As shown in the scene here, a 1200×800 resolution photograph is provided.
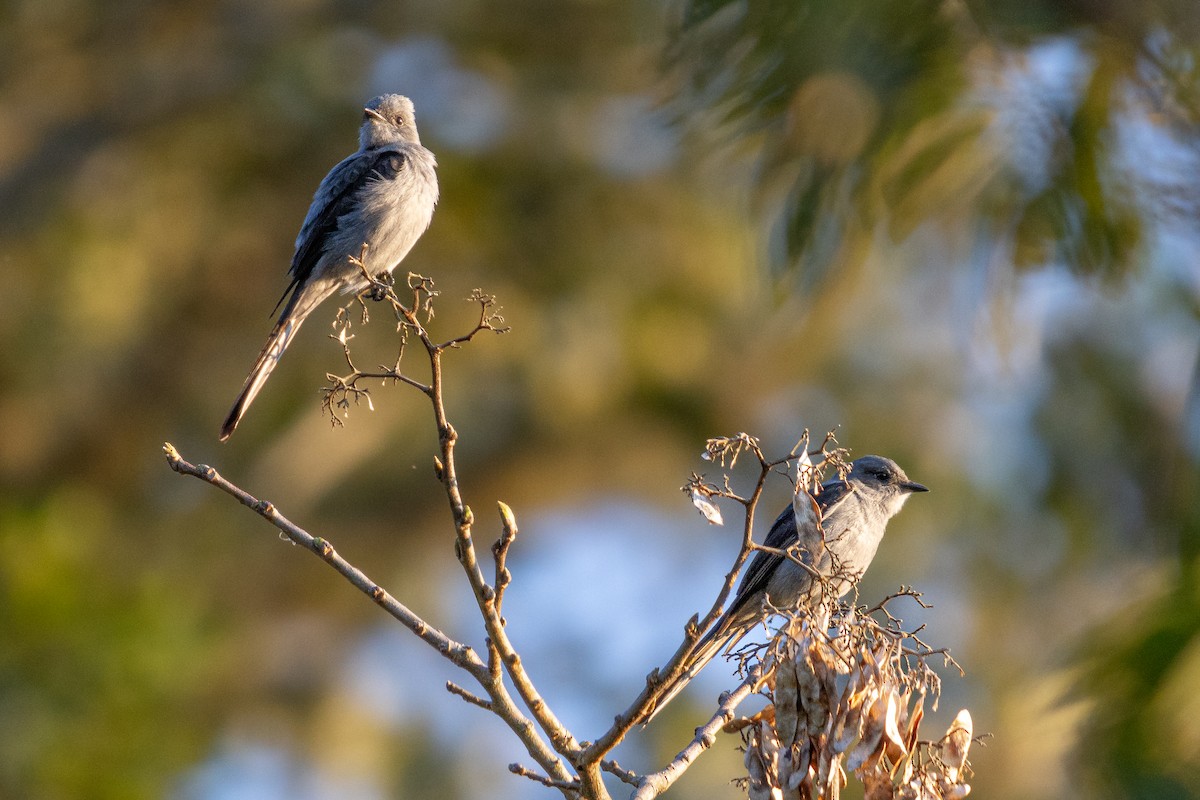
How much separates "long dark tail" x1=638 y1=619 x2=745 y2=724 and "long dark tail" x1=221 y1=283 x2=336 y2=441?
1.28 metres

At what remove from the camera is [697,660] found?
11.3ft

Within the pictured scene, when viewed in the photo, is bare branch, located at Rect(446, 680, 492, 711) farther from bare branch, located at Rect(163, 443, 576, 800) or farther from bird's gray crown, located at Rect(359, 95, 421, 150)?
bird's gray crown, located at Rect(359, 95, 421, 150)

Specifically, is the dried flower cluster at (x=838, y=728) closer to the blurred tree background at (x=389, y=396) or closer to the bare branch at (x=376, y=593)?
the bare branch at (x=376, y=593)

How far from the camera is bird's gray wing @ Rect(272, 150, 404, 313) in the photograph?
4.68m

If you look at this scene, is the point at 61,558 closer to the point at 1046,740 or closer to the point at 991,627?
the point at 1046,740

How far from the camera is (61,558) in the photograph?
10.7 m

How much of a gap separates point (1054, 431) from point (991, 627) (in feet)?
8.68

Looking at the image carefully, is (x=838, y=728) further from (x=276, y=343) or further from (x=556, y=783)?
(x=276, y=343)

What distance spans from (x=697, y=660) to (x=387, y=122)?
8.68ft

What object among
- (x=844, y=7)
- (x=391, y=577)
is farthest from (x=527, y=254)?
(x=844, y=7)

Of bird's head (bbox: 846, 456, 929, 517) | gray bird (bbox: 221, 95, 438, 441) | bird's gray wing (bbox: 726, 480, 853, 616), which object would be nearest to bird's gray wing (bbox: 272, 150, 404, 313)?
gray bird (bbox: 221, 95, 438, 441)

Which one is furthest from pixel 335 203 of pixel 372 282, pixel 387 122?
pixel 372 282

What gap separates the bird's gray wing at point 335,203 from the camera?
4.68 m

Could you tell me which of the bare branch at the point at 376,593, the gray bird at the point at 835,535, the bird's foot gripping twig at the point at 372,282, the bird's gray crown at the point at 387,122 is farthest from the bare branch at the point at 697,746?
the bird's gray crown at the point at 387,122
